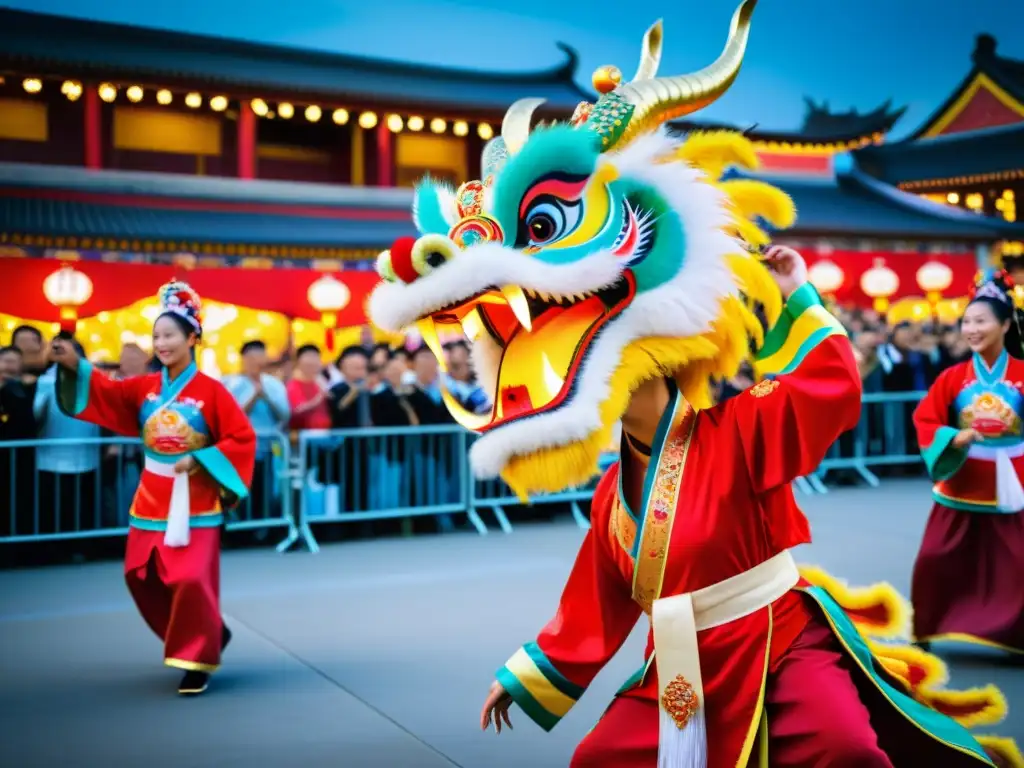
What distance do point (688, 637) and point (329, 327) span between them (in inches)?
440

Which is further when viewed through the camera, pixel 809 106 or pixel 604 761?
pixel 809 106

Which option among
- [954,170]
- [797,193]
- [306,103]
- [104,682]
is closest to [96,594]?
[104,682]

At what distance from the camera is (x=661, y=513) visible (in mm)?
2004

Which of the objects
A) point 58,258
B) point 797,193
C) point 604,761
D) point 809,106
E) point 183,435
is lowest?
point 604,761

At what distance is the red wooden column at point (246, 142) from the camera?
1500cm

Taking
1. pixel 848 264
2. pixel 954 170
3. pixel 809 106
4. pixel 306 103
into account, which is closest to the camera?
pixel 306 103

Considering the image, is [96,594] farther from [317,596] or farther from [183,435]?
[183,435]

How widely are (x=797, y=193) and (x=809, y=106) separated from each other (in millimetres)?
20797

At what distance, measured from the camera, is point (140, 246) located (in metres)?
12.2

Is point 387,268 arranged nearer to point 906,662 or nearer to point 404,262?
point 404,262

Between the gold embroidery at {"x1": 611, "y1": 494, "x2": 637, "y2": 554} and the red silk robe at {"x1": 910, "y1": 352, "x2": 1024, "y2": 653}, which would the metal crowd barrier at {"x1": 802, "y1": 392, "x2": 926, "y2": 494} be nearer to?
the red silk robe at {"x1": 910, "y1": 352, "x2": 1024, "y2": 653}

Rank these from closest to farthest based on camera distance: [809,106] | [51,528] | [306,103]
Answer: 1. [51,528]
2. [306,103]
3. [809,106]

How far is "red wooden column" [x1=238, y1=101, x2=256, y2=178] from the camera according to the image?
15.0m

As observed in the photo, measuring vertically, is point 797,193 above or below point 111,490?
above
